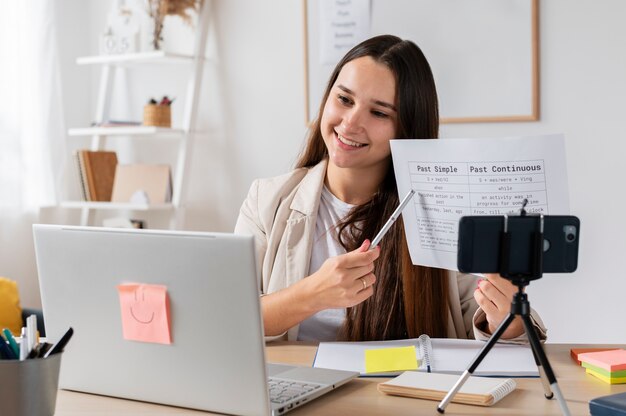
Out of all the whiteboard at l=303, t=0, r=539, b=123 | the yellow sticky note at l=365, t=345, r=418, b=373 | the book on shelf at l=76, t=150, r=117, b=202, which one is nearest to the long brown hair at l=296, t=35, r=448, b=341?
the yellow sticky note at l=365, t=345, r=418, b=373

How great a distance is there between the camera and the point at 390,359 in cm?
144

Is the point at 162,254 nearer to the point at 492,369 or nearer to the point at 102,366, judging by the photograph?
the point at 102,366

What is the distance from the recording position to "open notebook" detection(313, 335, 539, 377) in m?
1.40

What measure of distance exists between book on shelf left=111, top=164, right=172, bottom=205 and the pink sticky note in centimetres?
216

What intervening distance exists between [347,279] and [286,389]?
1.05ft

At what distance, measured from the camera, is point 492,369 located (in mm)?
1400

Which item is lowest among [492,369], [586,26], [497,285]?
[492,369]

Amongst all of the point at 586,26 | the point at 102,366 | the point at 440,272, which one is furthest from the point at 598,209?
the point at 102,366

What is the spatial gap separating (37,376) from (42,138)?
2530mm

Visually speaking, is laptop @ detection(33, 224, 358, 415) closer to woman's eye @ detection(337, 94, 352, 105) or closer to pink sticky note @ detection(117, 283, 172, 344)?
pink sticky note @ detection(117, 283, 172, 344)

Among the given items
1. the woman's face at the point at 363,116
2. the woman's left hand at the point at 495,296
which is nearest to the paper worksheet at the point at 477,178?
the woman's left hand at the point at 495,296

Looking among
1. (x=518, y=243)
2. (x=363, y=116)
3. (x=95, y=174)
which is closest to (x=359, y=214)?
(x=363, y=116)

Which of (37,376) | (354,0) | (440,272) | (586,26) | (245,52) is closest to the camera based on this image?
(37,376)

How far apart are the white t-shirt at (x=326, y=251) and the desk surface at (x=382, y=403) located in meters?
0.49
